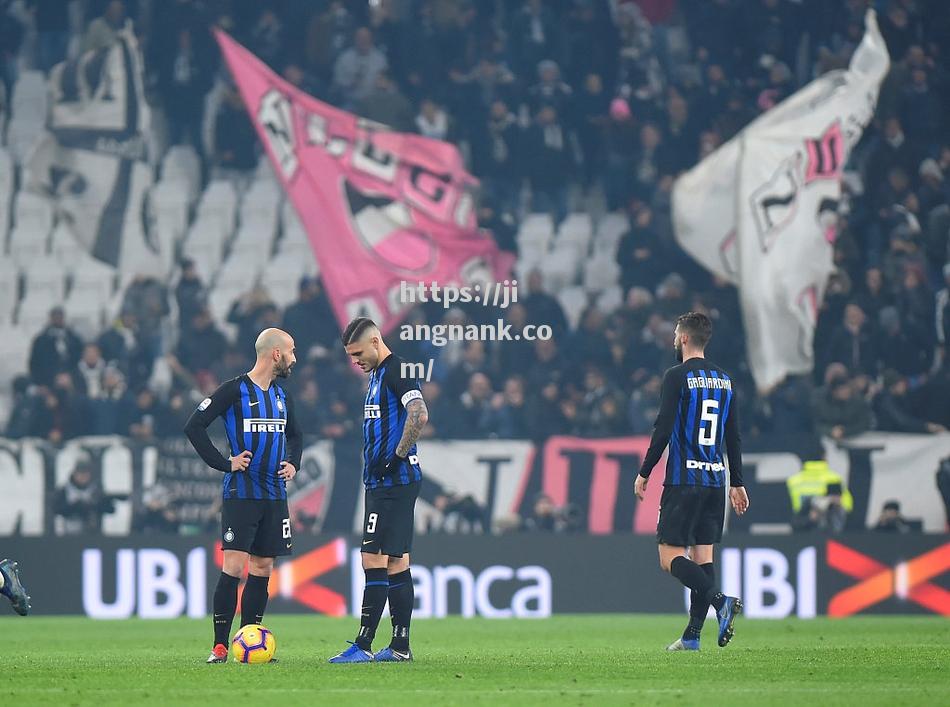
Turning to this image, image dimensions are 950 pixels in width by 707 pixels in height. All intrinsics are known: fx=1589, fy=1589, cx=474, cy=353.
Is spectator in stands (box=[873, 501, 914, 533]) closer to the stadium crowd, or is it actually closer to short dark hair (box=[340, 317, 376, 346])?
the stadium crowd

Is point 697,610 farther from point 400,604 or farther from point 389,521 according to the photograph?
point 389,521

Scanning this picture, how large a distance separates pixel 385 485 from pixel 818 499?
839 centimetres

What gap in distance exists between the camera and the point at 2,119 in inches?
741

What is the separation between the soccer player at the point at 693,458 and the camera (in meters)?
8.82

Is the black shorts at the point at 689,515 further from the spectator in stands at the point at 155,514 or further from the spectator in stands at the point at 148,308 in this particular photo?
the spectator in stands at the point at 148,308

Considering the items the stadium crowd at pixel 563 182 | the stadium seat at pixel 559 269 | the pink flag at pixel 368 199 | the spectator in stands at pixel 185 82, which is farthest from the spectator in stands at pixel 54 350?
the stadium seat at pixel 559 269

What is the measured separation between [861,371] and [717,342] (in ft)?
5.01

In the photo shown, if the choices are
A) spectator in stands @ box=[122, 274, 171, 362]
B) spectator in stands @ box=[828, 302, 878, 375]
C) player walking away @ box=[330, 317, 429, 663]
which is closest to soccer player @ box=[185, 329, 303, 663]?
player walking away @ box=[330, 317, 429, 663]

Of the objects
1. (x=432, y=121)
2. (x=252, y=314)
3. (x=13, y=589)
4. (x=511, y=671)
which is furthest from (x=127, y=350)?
(x=511, y=671)

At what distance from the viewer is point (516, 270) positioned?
1756 cm

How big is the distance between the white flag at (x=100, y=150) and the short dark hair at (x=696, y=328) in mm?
10589

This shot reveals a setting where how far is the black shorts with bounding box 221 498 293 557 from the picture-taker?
8258 mm

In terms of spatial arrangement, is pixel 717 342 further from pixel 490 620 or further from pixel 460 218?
pixel 490 620

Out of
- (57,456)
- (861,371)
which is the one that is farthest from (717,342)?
(57,456)
